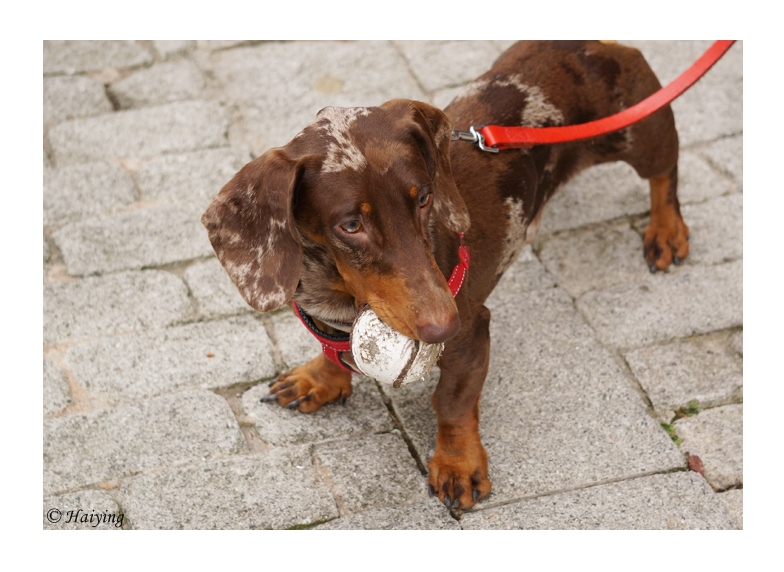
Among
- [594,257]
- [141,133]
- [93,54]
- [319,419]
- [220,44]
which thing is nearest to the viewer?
[319,419]

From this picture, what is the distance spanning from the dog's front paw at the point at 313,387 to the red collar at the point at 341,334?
0.85 ft

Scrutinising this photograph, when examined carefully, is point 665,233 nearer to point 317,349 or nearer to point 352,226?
point 317,349

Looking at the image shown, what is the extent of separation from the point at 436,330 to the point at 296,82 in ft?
10.7

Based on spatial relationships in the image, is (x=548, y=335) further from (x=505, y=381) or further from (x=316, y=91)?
(x=316, y=91)

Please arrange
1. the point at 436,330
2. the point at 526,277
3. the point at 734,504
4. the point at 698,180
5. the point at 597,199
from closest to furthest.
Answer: the point at 436,330, the point at 734,504, the point at 526,277, the point at 597,199, the point at 698,180

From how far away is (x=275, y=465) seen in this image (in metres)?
3.38

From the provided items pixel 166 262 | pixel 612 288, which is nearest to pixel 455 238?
pixel 612 288

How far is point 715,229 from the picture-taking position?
4.42 meters

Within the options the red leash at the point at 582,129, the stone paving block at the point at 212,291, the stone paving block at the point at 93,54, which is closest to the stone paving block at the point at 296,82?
the stone paving block at the point at 93,54

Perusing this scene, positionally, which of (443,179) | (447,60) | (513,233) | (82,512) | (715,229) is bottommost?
(82,512)

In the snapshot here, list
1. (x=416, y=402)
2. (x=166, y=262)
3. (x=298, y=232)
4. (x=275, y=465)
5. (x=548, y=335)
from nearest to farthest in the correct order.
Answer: (x=298, y=232) → (x=275, y=465) → (x=416, y=402) → (x=548, y=335) → (x=166, y=262)

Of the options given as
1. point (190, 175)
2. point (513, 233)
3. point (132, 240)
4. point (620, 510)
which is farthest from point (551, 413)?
point (190, 175)

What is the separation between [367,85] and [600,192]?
1535mm

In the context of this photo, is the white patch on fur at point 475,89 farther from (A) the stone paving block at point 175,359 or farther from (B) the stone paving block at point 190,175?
(B) the stone paving block at point 190,175
